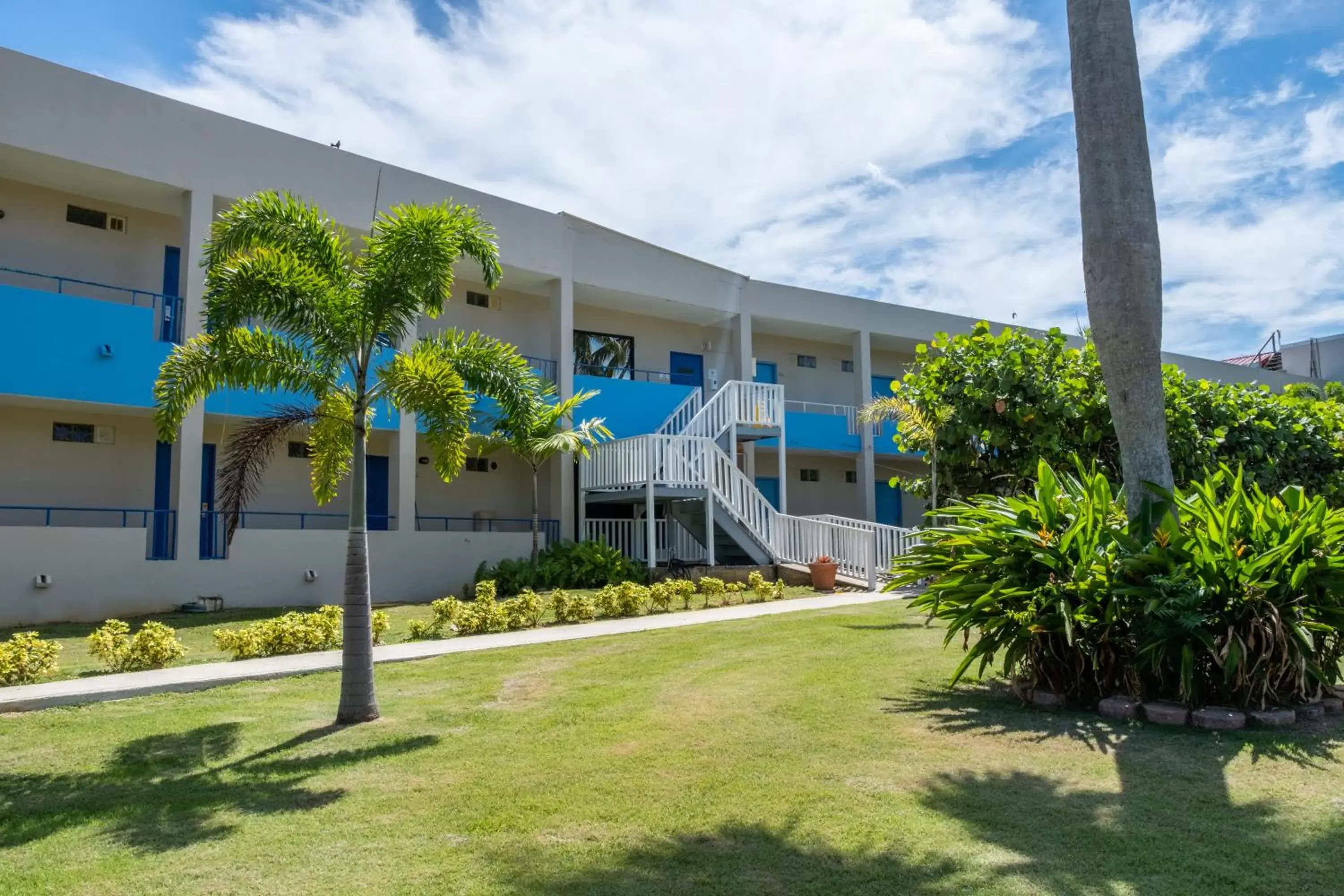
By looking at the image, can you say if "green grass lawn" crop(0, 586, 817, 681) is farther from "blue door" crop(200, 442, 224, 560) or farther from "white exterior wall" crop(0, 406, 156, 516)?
"white exterior wall" crop(0, 406, 156, 516)

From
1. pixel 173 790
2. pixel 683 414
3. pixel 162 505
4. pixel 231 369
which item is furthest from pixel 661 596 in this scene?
pixel 173 790

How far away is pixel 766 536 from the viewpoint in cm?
1861

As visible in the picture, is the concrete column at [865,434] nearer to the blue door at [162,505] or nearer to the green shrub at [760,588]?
the green shrub at [760,588]

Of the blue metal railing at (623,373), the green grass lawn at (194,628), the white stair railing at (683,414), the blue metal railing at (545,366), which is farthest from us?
the blue metal railing at (623,373)

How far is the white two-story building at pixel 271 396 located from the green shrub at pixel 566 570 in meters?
0.85

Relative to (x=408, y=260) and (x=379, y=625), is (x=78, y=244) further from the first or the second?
(x=408, y=260)

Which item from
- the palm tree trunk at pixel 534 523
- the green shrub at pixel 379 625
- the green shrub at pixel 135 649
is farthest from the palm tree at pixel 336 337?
the palm tree trunk at pixel 534 523

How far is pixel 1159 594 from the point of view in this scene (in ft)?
20.3

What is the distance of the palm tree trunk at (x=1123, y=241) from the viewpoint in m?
7.00

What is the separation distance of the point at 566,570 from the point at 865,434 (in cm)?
1089

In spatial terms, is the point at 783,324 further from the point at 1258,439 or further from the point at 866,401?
the point at 1258,439

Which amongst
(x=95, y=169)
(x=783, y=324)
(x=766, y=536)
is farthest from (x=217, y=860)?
(x=783, y=324)

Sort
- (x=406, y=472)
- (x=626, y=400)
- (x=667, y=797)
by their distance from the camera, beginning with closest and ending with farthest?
(x=667, y=797) → (x=406, y=472) → (x=626, y=400)

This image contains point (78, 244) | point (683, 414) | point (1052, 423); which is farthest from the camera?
point (683, 414)
